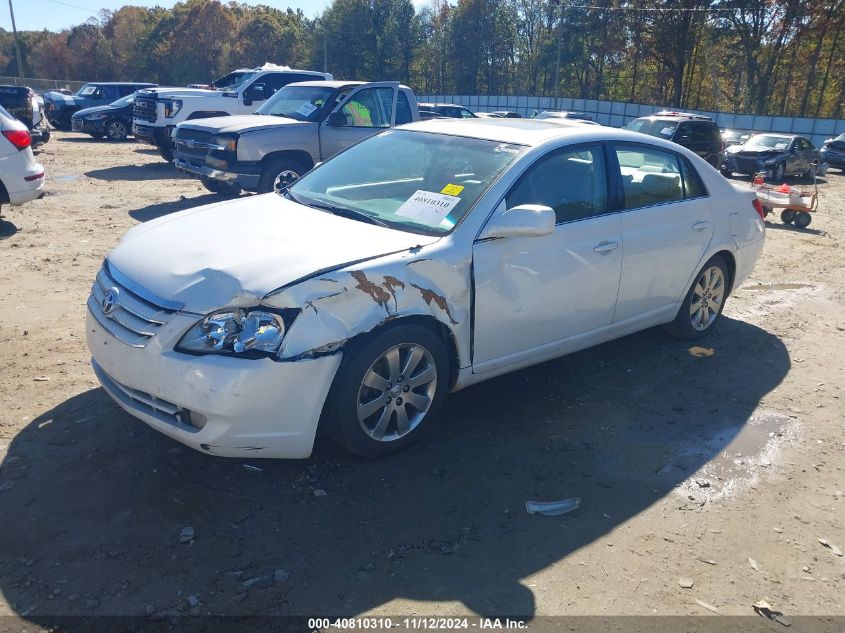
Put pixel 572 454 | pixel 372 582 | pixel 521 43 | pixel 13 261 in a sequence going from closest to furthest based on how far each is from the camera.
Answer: pixel 372 582
pixel 572 454
pixel 13 261
pixel 521 43

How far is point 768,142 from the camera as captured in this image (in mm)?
20250

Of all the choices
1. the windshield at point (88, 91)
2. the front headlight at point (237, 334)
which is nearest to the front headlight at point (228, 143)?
the front headlight at point (237, 334)

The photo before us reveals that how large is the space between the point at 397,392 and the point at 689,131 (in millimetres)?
16369

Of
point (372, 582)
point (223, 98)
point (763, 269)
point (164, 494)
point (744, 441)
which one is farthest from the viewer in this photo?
point (223, 98)

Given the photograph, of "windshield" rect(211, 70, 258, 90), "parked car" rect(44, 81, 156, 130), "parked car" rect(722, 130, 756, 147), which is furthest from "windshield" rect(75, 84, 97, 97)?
"parked car" rect(722, 130, 756, 147)

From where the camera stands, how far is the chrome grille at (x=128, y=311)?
3.26 metres

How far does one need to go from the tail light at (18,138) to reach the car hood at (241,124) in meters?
2.44

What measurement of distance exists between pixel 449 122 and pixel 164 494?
317cm

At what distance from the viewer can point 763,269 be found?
8531 millimetres

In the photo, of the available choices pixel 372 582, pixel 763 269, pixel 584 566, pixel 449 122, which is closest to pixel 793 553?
pixel 584 566

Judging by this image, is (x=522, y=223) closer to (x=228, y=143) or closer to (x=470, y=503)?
(x=470, y=503)

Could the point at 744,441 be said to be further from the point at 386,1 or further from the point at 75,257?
the point at 386,1

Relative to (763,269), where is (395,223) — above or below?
above

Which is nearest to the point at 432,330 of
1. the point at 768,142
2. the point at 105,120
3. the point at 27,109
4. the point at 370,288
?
the point at 370,288
